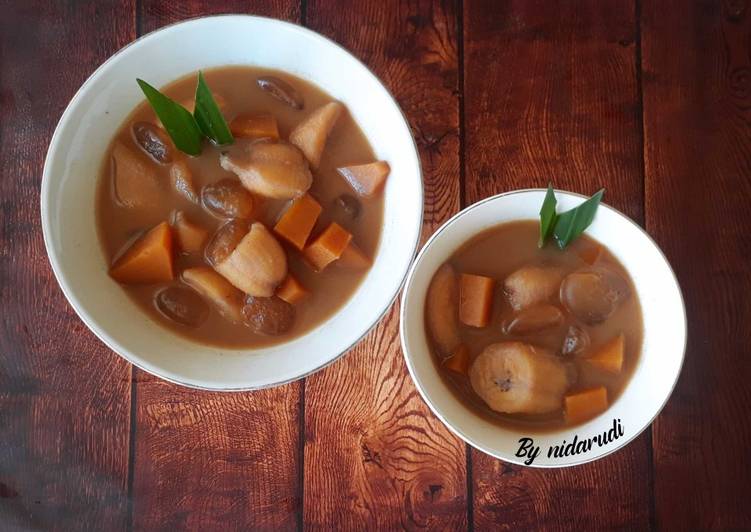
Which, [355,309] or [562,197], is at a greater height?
[562,197]

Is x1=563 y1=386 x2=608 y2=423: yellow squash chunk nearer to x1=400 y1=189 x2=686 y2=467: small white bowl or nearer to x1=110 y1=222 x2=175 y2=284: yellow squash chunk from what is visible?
x1=400 y1=189 x2=686 y2=467: small white bowl

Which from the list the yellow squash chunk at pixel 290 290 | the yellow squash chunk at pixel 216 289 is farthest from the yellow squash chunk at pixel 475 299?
the yellow squash chunk at pixel 216 289

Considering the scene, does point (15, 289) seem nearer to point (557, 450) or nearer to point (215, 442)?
point (215, 442)

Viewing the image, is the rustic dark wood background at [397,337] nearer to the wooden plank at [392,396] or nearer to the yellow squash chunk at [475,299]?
the wooden plank at [392,396]

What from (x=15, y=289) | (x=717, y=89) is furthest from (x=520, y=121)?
(x=15, y=289)

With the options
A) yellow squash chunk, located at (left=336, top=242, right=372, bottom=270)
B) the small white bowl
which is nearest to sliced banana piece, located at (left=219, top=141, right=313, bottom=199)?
yellow squash chunk, located at (left=336, top=242, right=372, bottom=270)

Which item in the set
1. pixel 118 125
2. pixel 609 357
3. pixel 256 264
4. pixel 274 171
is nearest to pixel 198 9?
pixel 118 125
